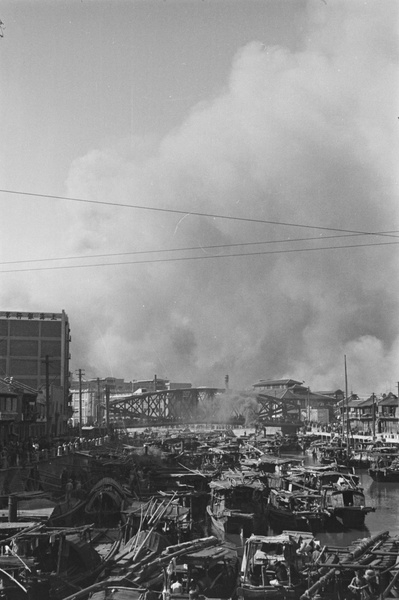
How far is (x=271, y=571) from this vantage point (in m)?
23.9

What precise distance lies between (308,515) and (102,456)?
95.6 feet

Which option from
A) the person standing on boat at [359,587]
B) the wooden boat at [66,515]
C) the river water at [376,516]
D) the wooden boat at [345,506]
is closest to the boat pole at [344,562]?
the person standing on boat at [359,587]

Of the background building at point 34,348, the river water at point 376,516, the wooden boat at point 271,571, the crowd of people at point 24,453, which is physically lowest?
the river water at point 376,516

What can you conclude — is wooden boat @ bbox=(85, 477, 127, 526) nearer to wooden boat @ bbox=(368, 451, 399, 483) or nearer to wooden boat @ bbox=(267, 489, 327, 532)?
wooden boat @ bbox=(267, 489, 327, 532)

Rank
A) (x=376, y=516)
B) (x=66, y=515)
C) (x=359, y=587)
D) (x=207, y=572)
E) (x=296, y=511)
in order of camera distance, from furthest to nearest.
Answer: (x=376, y=516)
(x=296, y=511)
(x=66, y=515)
(x=207, y=572)
(x=359, y=587)

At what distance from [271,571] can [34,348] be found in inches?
3665

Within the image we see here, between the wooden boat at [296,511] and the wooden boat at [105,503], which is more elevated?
the wooden boat at [105,503]

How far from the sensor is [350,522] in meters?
45.2

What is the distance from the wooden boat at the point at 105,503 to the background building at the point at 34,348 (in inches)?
2648

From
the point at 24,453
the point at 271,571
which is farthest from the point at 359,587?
the point at 24,453

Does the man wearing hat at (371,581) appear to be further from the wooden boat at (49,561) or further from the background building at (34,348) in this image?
the background building at (34,348)

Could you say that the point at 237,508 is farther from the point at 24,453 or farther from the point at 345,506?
the point at 24,453

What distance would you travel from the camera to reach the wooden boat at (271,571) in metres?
21.9

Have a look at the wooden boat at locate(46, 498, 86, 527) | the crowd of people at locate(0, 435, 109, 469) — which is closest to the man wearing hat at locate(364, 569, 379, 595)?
the wooden boat at locate(46, 498, 86, 527)
